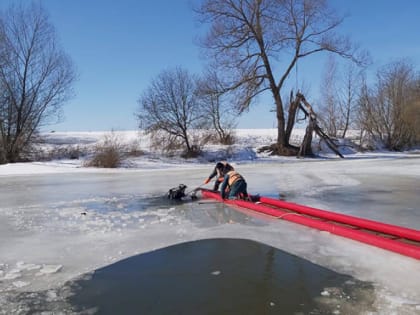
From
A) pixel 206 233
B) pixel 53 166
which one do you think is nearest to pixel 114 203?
pixel 206 233

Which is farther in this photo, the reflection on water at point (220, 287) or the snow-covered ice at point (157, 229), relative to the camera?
the snow-covered ice at point (157, 229)

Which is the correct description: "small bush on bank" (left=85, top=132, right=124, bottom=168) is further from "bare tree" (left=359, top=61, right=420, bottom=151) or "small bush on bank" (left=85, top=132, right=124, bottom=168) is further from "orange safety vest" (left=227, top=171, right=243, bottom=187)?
"bare tree" (left=359, top=61, right=420, bottom=151)

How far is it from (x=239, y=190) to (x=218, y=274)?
441 cm

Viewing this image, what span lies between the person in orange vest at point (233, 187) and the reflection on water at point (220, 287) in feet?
11.8

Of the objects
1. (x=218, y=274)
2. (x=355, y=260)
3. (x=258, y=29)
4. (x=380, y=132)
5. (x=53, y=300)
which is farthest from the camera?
(x=380, y=132)

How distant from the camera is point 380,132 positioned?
36.8 meters

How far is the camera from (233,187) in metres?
8.23

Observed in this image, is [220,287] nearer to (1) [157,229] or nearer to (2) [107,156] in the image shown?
(1) [157,229]

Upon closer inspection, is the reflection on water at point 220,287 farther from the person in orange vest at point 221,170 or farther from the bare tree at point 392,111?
the bare tree at point 392,111

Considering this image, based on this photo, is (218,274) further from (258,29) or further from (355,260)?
(258,29)

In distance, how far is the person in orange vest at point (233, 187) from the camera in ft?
26.8

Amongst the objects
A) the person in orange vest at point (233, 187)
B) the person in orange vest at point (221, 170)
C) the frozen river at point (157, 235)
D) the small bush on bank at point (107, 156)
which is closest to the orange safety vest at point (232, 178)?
the person in orange vest at point (233, 187)

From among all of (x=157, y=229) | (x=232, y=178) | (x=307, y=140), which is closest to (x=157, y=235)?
(x=157, y=229)

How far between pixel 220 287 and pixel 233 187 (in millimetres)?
4817
